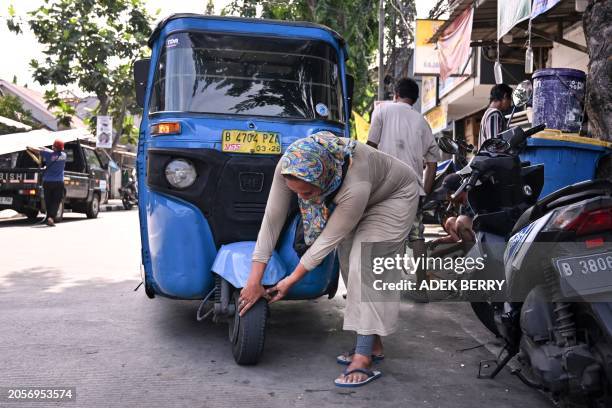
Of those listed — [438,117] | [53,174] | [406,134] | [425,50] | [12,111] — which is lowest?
[53,174]

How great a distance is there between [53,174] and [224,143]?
30.5 feet

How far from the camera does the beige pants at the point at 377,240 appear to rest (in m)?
3.28

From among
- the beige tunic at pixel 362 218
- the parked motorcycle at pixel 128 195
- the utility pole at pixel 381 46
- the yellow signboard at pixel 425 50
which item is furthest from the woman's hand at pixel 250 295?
the parked motorcycle at pixel 128 195

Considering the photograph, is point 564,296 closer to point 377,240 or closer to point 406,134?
point 377,240

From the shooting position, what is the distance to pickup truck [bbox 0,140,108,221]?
1257cm

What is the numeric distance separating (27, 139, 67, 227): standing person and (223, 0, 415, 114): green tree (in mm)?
7278

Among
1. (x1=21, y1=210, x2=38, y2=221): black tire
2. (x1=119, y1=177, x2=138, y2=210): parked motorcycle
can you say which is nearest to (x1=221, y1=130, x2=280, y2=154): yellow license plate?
(x1=21, y1=210, x2=38, y2=221): black tire

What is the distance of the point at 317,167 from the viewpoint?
9.49ft

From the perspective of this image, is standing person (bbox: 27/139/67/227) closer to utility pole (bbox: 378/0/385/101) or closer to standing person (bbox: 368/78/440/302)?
utility pole (bbox: 378/0/385/101)

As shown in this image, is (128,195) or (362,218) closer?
(362,218)

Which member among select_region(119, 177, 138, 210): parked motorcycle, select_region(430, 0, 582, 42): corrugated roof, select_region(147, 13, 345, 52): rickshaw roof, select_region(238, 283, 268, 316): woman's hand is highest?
select_region(430, 0, 582, 42): corrugated roof

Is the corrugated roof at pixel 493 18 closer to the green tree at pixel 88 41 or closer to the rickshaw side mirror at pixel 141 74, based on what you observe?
the rickshaw side mirror at pixel 141 74

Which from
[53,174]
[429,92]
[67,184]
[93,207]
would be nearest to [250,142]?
[53,174]

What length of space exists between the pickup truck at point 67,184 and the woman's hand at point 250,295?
10624 millimetres
